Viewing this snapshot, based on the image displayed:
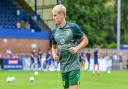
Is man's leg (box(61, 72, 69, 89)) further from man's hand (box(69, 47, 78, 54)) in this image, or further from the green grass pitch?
the green grass pitch

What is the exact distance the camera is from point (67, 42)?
432 inches

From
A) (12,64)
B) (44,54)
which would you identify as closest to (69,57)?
(12,64)

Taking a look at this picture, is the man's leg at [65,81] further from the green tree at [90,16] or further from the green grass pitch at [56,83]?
the green tree at [90,16]

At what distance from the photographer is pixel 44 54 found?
50250 mm

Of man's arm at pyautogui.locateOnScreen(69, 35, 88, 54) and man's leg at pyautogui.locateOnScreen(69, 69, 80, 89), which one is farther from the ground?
man's arm at pyautogui.locateOnScreen(69, 35, 88, 54)

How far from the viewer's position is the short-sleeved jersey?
430 inches

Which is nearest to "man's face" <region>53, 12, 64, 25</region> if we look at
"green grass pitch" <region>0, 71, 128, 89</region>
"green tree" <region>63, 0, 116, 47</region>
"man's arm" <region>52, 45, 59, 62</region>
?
"man's arm" <region>52, 45, 59, 62</region>

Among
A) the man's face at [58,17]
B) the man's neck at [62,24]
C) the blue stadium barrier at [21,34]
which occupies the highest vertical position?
the man's face at [58,17]

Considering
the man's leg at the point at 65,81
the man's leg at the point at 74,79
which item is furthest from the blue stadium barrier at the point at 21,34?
the man's leg at the point at 74,79

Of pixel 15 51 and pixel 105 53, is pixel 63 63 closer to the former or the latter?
pixel 15 51

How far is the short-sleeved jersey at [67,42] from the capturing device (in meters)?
Answer: 10.9

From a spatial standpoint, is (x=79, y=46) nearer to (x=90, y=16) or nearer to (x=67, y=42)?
(x=67, y=42)

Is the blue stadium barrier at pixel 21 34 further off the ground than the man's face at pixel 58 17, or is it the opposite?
the man's face at pixel 58 17

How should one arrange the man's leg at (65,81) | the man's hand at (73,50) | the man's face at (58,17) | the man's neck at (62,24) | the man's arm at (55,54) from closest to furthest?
the man's face at (58,17)
the man's hand at (73,50)
the man's neck at (62,24)
the man's arm at (55,54)
the man's leg at (65,81)
